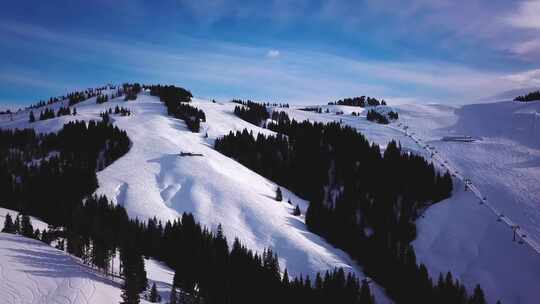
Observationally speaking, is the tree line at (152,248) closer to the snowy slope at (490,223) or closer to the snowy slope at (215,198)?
the snowy slope at (215,198)

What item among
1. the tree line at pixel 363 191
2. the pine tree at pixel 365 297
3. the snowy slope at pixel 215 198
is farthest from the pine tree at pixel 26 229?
the tree line at pixel 363 191

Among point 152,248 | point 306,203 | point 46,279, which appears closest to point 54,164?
point 152,248

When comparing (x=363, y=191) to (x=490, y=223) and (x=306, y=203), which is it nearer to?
(x=306, y=203)

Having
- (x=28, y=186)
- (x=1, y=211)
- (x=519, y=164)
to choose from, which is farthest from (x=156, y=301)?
(x=519, y=164)

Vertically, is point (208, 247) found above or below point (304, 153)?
below

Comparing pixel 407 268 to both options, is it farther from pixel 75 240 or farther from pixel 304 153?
pixel 304 153

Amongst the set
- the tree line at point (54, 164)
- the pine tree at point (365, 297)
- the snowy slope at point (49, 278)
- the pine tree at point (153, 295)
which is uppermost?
the tree line at point (54, 164)
